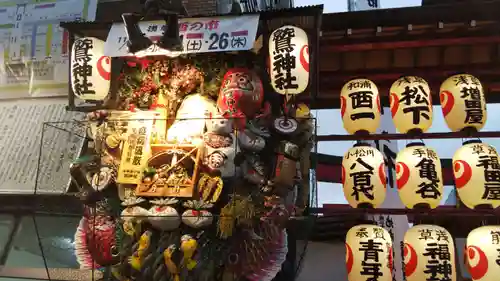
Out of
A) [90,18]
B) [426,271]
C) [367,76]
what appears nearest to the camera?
[426,271]

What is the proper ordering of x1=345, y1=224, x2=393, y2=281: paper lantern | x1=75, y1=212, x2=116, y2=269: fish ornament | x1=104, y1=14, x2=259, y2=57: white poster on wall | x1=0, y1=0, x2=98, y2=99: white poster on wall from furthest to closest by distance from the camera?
x1=0, y1=0, x2=98, y2=99: white poster on wall, x1=75, y1=212, x2=116, y2=269: fish ornament, x1=104, y1=14, x2=259, y2=57: white poster on wall, x1=345, y1=224, x2=393, y2=281: paper lantern

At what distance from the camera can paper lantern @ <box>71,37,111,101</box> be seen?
6445 millimetres

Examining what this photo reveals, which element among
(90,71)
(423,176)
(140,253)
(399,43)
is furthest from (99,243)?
(399,43)

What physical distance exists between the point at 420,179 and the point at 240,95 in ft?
8.10

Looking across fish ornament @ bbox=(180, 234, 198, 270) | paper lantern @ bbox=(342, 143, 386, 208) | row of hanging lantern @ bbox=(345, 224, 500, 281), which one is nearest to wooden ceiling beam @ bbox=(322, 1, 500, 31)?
paper lantern @ bbox=(342, 143, 386, 208)

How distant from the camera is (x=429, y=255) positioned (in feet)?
18.7

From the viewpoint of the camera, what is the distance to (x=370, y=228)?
5980mm

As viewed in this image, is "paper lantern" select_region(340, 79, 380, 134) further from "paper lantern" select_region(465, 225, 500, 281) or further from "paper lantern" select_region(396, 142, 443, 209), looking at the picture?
"paper lantern" select_region(465, 225, 500, 281)

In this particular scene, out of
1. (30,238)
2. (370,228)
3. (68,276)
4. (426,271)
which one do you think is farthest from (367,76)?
(30,238)

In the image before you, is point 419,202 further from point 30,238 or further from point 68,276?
point 30,238

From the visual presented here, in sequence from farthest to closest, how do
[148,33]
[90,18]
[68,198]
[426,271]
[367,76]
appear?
[90,18] → [367,76] → [68,198] → [148,33] → [426,271]

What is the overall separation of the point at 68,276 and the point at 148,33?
3499 millimetres

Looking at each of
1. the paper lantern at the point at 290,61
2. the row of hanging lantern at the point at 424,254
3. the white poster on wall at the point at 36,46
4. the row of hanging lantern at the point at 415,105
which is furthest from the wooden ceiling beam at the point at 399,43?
the white poster on wall at the point at 36,46

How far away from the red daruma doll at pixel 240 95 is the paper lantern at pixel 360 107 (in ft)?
3.84
